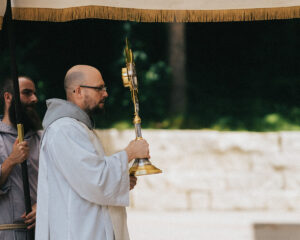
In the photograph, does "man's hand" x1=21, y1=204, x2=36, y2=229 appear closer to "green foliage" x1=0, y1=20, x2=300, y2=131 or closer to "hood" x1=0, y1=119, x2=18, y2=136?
"hood" x1=0, y1=119, x2=18, y2=136

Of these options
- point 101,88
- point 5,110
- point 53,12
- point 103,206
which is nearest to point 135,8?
point 53,12

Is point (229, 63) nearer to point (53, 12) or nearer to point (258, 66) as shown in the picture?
point (258, 66)

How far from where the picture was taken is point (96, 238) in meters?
3.06

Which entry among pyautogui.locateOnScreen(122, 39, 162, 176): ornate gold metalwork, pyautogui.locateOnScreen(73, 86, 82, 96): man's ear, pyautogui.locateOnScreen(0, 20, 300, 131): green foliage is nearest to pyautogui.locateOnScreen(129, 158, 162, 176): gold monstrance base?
pyautogui.locateOnScreen(122, 39, 162, 176): ornate gold metalwork

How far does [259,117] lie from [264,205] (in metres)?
2.02

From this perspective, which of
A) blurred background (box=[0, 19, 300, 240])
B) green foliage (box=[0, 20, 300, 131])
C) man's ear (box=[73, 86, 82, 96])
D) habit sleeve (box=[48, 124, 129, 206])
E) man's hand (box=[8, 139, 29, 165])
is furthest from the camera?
green foliage (box=[0, 20, 300, 131])

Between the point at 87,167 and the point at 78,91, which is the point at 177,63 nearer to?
the point at 78,91

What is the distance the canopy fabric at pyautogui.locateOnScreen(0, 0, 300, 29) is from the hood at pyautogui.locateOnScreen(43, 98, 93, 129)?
2.43 feet

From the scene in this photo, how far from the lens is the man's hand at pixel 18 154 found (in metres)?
3.38

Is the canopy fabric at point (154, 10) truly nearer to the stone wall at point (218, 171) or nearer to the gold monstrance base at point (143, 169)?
the gold monstrance base at point (143, 169)

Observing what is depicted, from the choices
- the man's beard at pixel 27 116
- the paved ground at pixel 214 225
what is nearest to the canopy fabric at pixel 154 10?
the man's beard at pixel 27 116

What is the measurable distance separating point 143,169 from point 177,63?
7780mm

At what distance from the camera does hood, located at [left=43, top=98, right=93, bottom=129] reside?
10.4 ft

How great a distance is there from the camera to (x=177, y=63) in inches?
423
